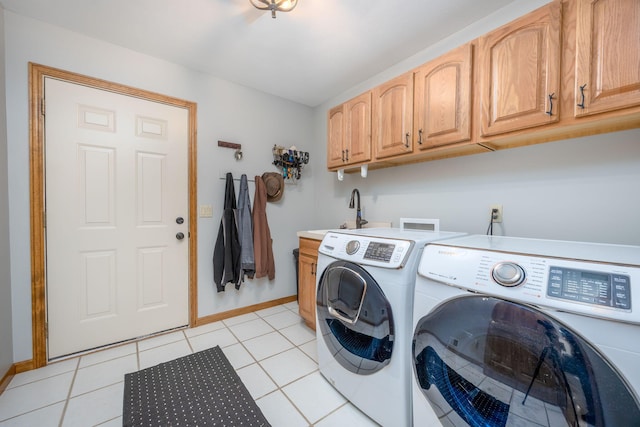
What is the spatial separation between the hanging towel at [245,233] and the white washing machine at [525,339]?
5.88 feet

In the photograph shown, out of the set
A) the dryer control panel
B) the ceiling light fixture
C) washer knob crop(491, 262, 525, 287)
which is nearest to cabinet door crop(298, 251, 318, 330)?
the dryer control panel

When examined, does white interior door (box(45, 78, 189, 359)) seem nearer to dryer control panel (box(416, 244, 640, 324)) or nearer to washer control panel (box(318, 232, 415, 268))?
washer control panel (box(318, 232, 415, 268))

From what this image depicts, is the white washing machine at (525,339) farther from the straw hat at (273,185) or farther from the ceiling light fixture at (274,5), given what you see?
the straw hat at (273,185)

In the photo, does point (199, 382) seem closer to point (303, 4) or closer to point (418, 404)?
point (418, 404)

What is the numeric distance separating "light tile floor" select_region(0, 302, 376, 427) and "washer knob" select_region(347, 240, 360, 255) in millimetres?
881

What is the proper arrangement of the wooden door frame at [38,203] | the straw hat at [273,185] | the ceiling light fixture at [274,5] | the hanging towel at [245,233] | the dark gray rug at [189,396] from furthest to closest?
the straw hat at [273,185] → the hanging towel at [245,233] → the wooden door frame at [38,203] → the ceiling light fixture at [274,5] → the dark gray rug at [189,396]

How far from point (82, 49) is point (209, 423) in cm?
268

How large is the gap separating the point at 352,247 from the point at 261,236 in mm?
1463

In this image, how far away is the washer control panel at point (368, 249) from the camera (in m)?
1.18

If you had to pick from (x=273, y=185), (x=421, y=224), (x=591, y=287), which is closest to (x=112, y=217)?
(x=273, y=185)

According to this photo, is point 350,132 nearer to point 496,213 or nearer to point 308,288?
point 496,213

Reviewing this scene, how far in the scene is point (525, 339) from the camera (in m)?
0.77

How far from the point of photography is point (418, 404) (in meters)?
1.06

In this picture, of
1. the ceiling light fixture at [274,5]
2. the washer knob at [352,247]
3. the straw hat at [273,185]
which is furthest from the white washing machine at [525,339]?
the straw hat at [273,185]
